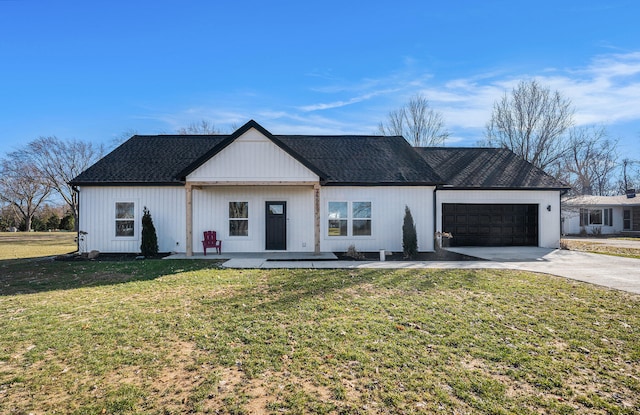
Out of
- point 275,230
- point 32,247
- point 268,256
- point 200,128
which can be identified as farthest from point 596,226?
point 32,247

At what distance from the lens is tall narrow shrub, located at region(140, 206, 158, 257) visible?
13.3 metres

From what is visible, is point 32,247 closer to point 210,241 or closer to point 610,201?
point 210,241

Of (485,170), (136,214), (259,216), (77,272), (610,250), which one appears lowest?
(610,250)

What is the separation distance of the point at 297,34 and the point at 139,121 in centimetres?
3210

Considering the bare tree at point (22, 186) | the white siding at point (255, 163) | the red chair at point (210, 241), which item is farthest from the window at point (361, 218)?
the bare tree at point (22, 186)

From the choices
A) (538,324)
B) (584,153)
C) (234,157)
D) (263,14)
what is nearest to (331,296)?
(538,324)

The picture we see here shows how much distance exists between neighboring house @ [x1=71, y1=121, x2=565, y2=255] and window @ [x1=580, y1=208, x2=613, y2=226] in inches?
743

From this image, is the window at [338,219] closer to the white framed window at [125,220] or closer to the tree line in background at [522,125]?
the white framed window at [125,220]

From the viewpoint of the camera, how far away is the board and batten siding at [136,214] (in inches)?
563

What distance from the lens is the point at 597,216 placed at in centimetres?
3067

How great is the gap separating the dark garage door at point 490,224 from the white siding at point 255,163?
7.67 metres

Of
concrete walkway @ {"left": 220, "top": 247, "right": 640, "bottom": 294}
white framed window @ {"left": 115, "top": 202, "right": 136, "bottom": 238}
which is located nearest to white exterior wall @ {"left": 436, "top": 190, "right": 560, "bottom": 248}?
concrete walkway @ {"left": 220, "top": 247, "right": 640, "bottom": 294}

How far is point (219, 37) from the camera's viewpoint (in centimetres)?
1528

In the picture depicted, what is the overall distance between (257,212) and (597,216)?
32.0 meters
